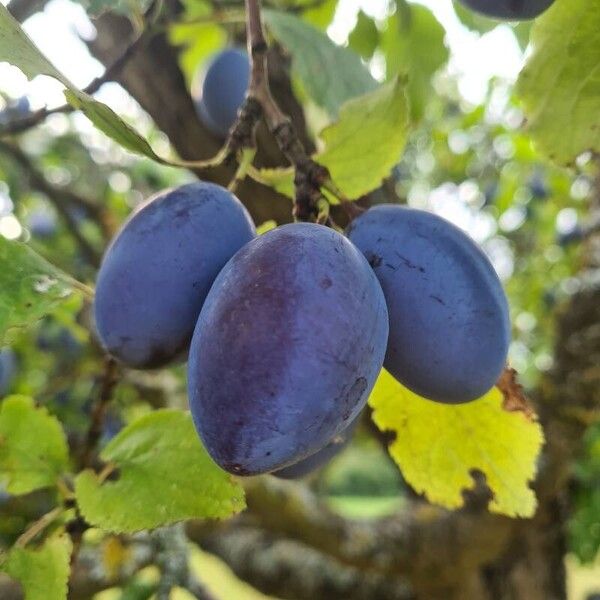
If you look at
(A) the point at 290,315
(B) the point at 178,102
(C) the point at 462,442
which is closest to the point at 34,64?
(A) the point at 290,315

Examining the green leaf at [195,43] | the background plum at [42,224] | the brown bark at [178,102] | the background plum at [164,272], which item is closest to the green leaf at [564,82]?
the background plum at [164,272]

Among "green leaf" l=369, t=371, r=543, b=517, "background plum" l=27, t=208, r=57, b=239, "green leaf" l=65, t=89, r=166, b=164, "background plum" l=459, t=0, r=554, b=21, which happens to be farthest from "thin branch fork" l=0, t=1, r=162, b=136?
"background plum" l=27, t=208, r=57, b=239

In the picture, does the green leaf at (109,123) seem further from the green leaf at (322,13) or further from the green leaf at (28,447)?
the green leaf at (322,13)

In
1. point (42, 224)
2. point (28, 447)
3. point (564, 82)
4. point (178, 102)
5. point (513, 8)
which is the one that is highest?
point (513, 8)

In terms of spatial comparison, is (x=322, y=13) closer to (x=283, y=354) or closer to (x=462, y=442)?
(x=462, y=442)

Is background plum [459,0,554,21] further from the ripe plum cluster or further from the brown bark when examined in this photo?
the brown bark
